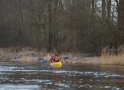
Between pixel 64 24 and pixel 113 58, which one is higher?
pixel 64 24

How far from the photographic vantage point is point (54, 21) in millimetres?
43500

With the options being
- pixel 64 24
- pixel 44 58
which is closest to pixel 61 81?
pixel 44 58

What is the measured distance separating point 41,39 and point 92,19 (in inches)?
602

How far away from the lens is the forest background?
3556cm

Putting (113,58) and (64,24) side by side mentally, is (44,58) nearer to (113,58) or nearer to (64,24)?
(64,24)

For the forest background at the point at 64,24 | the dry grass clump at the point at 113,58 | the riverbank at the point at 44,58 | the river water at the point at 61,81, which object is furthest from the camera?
the forest background at the point at 64,24

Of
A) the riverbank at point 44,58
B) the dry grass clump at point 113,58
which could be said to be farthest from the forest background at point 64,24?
the dry grass clump at point 113,58

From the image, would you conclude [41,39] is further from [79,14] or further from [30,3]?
[79,14]

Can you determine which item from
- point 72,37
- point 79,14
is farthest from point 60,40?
point 79,14

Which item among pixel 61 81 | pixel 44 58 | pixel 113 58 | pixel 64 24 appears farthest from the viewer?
pixel 64 24

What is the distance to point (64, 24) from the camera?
1631 inches

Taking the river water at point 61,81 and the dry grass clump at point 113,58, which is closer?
the river water at point 61,81

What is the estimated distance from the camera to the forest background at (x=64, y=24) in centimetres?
3556

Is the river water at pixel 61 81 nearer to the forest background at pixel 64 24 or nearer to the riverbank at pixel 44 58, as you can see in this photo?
the riverbank at pixel 44 58
